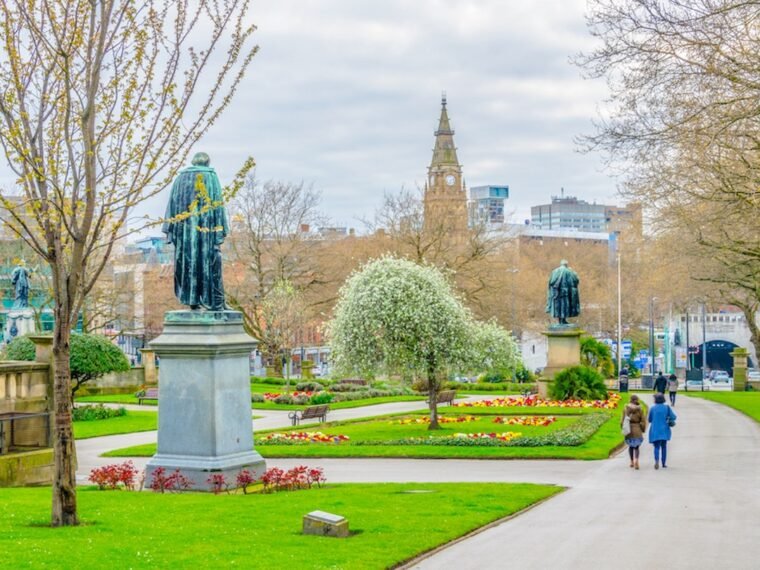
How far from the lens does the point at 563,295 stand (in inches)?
1592

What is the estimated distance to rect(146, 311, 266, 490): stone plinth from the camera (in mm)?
16250

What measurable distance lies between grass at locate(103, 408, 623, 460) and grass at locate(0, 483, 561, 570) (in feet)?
17.0

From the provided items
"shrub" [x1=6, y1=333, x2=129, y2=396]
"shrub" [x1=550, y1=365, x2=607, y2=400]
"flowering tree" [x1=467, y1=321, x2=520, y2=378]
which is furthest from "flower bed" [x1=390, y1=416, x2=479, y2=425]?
"shrub" [x1=6, y1=333, x2=129, y2=396]

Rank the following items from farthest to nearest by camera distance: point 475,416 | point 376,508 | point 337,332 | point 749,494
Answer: point 475,416
point 337,332
point 749,494
point 376,508

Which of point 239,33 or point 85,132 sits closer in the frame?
point 85,132

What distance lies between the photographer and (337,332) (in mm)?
28625

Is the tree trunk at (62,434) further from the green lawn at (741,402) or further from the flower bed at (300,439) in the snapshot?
the green lawn at (741,402)

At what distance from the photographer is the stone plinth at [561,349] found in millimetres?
39188

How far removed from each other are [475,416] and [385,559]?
22628 mm

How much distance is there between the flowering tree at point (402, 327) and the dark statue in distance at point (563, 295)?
41.7ft

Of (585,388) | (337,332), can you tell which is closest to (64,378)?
(337,332)

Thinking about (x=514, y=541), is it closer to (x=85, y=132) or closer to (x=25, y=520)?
(x=25, y=520)

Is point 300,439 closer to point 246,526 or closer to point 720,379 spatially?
point 246,526

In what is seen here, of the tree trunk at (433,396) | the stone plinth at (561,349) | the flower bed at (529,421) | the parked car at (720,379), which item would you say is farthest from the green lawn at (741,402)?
the parked car at (720,379)
